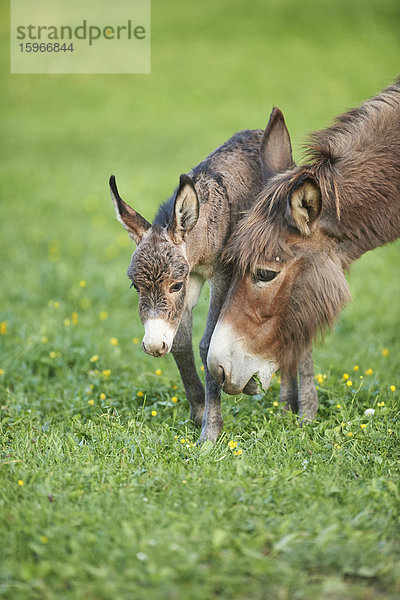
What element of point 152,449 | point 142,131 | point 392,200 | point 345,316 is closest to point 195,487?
point 152,449

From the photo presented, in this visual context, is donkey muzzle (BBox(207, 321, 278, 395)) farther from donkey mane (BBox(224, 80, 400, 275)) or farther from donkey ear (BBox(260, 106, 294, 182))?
donkey ear (BBox(260, 106, 294, 182))

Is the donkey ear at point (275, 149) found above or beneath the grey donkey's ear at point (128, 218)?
above

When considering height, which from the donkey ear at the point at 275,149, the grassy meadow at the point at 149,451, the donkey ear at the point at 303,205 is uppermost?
the donkey ear at the point at 275,149

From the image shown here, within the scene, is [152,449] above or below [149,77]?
below

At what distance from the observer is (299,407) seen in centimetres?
539

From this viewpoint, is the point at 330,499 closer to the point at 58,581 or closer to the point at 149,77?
the point at 58,581

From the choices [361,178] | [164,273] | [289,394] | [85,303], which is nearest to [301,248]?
[361,178]

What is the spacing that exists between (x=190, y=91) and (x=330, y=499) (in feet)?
75.1

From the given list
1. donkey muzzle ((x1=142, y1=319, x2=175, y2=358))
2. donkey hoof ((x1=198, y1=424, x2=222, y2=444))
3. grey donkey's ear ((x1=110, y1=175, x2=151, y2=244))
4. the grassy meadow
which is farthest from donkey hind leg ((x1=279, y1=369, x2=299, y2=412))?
grey donkey's ear ((x1=110, y1=175, x2=151, y2=244))

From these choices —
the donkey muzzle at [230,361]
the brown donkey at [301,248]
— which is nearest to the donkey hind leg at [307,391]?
the brown donkey at [301,248]

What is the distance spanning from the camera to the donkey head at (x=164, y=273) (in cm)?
426

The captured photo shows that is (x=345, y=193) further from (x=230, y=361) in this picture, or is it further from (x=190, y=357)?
(x=190, y=357)

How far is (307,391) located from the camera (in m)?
5.40

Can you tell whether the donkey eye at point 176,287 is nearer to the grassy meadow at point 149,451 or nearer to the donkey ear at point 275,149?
the grassy meadow at point 149,451
